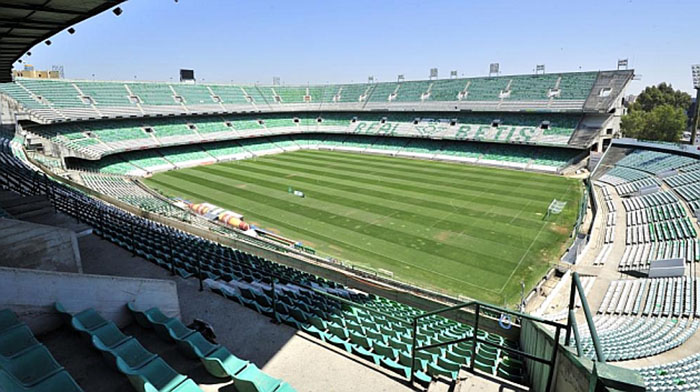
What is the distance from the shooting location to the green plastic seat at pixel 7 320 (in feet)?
14.2

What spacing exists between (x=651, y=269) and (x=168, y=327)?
623 inches

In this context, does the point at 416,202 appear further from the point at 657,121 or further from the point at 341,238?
the point at 657,121

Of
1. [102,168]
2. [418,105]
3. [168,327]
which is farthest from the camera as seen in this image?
[418,105]

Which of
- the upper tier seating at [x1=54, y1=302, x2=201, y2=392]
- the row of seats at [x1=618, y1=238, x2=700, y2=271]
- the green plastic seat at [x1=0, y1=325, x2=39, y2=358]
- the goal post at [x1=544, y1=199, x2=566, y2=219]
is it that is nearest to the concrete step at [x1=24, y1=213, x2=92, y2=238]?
the upper tier seating at [x1=54, y1=302, x2=201, y2=392]

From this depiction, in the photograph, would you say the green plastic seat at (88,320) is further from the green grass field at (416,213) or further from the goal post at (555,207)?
the goal post at (555,207)

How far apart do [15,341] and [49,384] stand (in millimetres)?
1026

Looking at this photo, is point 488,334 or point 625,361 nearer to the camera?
point 625,361

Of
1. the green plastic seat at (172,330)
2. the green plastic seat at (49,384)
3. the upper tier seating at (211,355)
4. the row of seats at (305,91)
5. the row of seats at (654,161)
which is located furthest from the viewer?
the row of seats at (305,91)

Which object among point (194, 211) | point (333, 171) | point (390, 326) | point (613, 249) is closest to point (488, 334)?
point (390, 326)

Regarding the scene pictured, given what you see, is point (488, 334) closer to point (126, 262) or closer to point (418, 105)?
point (126, 262)

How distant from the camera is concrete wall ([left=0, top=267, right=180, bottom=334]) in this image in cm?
474

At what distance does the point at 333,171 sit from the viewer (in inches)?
1427

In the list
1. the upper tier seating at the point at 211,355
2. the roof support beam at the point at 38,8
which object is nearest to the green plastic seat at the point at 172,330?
the upper tier seating at the point at 211,355

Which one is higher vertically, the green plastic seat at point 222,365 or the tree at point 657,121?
A: the tree at point 657,121
